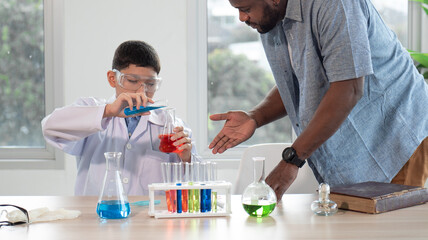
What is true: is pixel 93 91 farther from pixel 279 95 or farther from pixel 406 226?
pixel 406 226

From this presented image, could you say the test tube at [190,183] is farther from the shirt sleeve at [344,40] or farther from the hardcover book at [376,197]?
the shirt sleeve at [344,40]

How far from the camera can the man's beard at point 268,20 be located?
202 cm

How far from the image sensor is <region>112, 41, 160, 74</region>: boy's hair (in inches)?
102

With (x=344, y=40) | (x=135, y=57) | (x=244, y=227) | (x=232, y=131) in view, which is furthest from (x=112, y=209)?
(x=135, y=57)

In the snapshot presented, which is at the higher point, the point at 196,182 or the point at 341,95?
the point at 341,95

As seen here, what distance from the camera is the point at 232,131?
7.22 feet

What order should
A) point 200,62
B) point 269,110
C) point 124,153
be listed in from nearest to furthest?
point 269,110 < point 124,153 < point 200,62

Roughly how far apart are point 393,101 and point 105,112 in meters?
1.07

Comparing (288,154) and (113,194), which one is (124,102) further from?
(288,154)

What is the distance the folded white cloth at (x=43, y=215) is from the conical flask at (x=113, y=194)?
9 cm

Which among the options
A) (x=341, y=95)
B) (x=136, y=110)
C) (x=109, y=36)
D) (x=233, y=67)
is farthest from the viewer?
(x=233, y=67)

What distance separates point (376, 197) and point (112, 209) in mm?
770

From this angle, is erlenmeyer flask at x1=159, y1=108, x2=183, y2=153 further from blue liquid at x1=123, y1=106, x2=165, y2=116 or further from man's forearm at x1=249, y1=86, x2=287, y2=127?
man's forearm at x1=249, y1=86, x2=287, y2=127

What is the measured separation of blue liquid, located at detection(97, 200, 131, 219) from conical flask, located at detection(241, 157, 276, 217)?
13.7 inches
